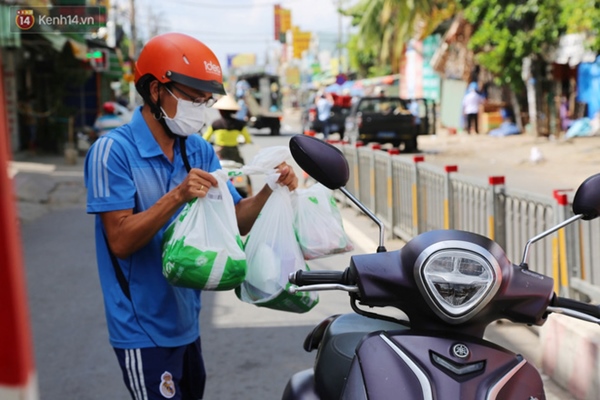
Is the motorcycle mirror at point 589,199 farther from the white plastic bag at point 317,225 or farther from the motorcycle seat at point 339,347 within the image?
the white plastic bag at point 317,225

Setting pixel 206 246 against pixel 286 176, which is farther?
pixel 286 176

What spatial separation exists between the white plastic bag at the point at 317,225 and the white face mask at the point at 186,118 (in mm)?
463

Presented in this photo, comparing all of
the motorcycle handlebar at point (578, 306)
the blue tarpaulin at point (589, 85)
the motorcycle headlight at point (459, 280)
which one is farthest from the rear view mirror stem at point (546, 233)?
the blue tarpaulin at point (589, 85)

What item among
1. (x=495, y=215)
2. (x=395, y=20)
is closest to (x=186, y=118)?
(x=495, y=215)

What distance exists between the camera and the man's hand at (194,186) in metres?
2.73

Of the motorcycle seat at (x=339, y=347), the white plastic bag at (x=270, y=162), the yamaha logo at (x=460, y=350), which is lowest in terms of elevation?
the motorcycle seat at (x=339, y=347)

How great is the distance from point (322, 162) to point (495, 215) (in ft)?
15.2

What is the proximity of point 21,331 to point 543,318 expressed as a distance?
1.75 metres

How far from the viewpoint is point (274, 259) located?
9.86ft

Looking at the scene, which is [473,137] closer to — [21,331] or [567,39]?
[567,39]

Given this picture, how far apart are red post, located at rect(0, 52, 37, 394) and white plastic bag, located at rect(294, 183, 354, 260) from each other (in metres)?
2.35

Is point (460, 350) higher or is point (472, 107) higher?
point (472, 107)

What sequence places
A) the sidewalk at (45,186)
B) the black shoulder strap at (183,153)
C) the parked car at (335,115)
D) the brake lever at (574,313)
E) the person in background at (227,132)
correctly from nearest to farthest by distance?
the brake lever at (574,313) < the black shoulder strap at (183,153) < the person in background at (227,132) < the sidewalk at (45,186) < the parked car at (335,115)

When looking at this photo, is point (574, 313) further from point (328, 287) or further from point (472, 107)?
point (472, 107)
